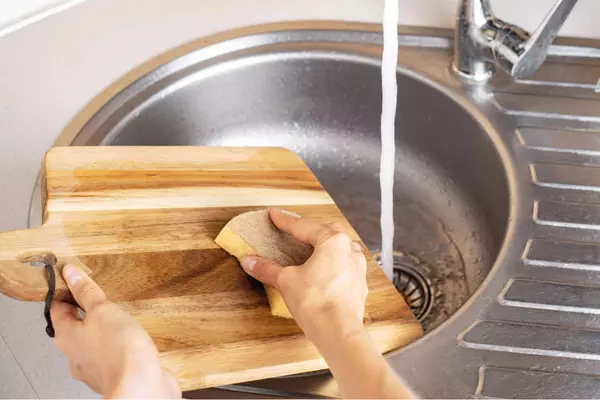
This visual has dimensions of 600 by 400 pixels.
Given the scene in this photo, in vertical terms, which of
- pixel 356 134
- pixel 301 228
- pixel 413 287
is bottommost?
pixel 413 287

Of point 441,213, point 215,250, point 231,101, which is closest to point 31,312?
point 215,250

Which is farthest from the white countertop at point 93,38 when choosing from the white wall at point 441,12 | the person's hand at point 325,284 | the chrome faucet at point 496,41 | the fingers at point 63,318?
the person's hand at point 325,284

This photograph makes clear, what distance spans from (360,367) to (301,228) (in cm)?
18

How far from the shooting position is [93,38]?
960 mm

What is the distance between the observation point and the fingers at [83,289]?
541 millimetres

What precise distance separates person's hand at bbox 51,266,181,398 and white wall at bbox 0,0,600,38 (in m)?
0.58

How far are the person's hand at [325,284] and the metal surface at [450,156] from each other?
87 millimetres

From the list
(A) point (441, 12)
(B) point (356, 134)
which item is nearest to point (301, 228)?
(B) point (356, 134)

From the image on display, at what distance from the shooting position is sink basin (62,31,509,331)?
0.86 m

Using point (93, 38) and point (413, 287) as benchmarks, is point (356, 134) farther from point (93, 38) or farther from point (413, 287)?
point (93, 38)

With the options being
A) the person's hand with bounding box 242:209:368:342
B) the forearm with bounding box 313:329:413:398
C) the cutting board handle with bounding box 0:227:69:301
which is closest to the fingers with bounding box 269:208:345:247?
the person's hand with bounding box 242:209:368:342

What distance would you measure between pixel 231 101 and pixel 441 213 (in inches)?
13.8

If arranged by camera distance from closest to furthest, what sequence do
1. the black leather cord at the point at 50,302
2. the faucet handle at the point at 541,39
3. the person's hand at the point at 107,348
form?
the person's hand at the point at 107,348 < the black leather cord at the point at 50,302 < the faucet handle at the point at 541,39

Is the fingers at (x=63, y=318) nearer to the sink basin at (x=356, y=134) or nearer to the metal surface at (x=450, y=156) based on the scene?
the metal surface at (x=450, y=156)
